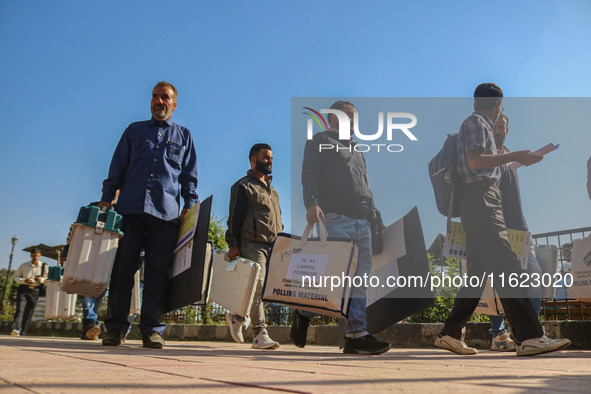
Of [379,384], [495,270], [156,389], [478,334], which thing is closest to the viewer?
[156,389]

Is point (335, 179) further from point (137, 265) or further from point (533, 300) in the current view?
point (533, 300)

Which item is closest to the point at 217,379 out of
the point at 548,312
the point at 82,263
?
the point at 82,263

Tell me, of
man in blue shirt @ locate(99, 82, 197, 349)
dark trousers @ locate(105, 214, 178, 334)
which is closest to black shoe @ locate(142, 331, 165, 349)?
man in blue shirt @ locate(99, 82, 197, 349)

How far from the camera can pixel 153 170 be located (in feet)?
14.6

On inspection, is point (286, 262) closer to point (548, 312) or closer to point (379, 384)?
point (379, 384)

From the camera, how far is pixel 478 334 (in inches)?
234

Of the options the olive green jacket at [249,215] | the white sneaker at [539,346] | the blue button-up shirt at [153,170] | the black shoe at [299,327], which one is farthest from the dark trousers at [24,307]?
the white sneaker at [539,346]

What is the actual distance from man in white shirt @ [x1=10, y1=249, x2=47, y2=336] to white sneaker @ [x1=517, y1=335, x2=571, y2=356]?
407 inches

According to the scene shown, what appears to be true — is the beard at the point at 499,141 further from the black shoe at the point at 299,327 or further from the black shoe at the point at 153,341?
the black shoe at the point at 153,341

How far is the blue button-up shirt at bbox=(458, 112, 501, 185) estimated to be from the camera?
4273mm

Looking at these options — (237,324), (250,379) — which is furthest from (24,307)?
(250,379)

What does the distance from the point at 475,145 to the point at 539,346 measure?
1.57 metres

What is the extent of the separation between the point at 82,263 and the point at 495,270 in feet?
10.3

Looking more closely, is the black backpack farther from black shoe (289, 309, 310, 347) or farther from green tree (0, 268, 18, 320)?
green tree (0, 268, 18, 320)
